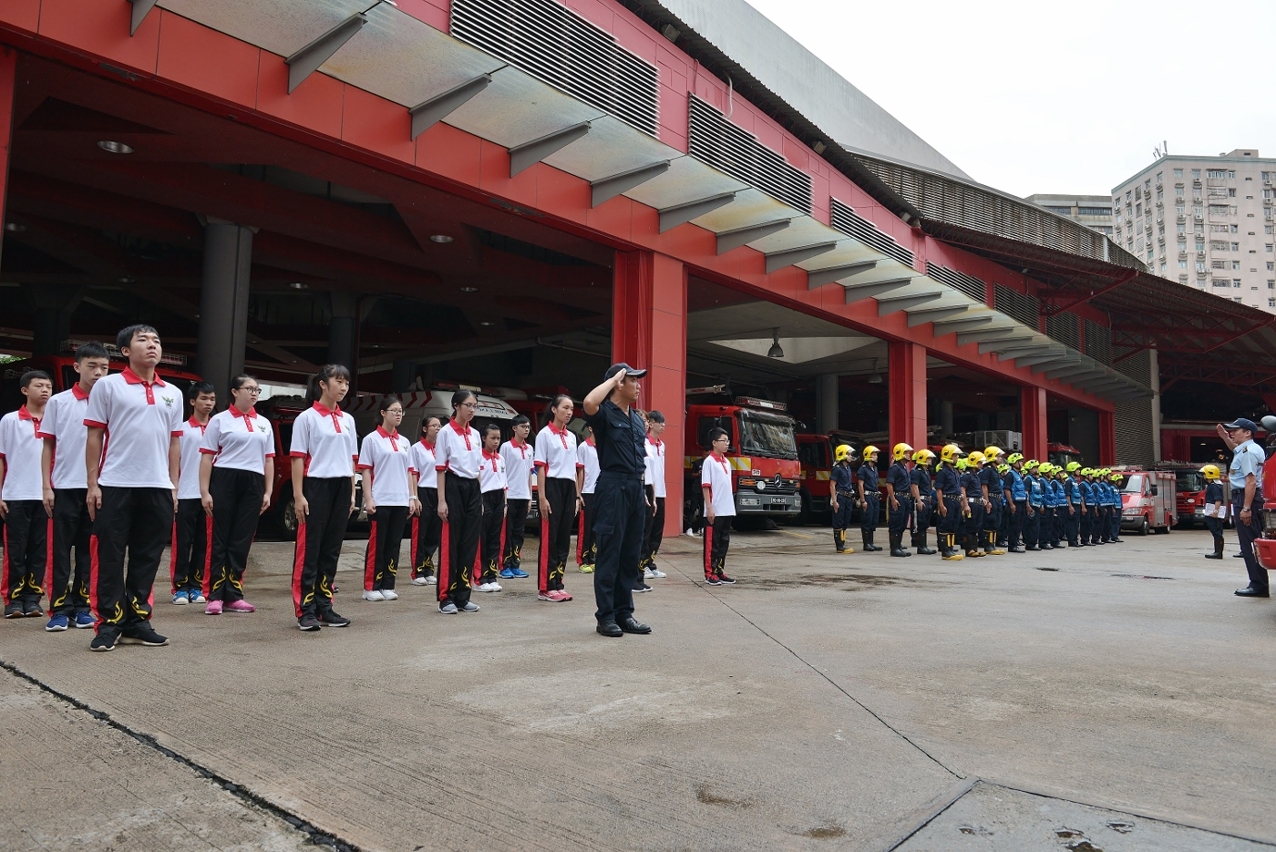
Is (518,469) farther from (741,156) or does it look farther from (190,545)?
(741,156)

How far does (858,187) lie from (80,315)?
23641 millimetres

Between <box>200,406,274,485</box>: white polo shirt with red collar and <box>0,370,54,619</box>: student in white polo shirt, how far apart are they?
110cm

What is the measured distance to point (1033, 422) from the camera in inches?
1185

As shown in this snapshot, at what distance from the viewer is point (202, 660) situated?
4703 millimetres

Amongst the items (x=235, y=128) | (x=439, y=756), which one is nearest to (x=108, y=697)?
(x=439, y=756)

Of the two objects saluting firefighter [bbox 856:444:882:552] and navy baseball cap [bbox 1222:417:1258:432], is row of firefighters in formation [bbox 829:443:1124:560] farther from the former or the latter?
navy baseball cap [bbox 1222:417:1258:432]

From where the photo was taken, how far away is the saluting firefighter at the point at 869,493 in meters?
14.8

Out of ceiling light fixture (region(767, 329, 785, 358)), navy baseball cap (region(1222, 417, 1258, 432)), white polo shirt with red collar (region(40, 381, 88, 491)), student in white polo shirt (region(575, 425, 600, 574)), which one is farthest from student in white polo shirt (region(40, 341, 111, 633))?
ceiling light fixture (region(767, 329, 785, 358))

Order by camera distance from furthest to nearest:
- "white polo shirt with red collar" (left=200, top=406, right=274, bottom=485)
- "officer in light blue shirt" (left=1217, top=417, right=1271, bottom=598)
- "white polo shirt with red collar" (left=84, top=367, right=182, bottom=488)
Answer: "officer in light blue shirt" (left=1217, top=417, right=1271, bottom=598) < "white polo shirt with red collar" (left=200, top=406, right=274, bottom=485) < "white polo shirt with red collar" (left=84, top=367, right=182, bottom=488)

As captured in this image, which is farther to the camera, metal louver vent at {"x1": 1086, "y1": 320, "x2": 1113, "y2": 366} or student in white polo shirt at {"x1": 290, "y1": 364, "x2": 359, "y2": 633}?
metal louver vent at {"x1": 1086, "y1": 320, "x2": 1113, "y2": 366}

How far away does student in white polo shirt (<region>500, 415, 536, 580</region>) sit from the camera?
9.81 metres

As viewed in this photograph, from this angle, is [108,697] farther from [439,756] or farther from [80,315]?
[80,315]

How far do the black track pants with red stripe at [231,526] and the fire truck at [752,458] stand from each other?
10838 mm

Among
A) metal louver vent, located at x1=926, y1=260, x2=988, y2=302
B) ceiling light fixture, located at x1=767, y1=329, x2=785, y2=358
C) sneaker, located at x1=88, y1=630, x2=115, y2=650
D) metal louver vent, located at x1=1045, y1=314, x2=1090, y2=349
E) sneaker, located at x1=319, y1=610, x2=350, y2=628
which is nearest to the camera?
sneaker, located at x1=88, y1=630, x2=115, y2=650
